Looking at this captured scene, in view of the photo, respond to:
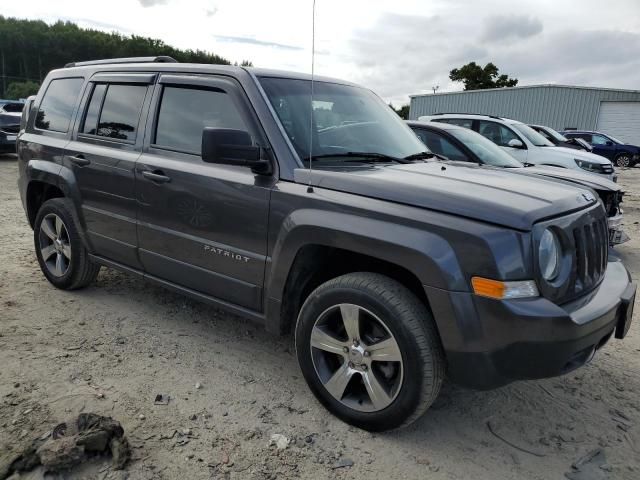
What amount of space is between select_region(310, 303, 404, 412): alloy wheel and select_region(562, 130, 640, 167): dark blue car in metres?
23.0

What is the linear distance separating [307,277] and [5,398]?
1824 mm

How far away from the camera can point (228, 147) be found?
2826 millimetres

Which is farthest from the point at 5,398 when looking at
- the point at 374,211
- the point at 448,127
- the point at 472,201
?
the point at 448,127

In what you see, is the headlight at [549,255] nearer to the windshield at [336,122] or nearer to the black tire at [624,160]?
the windshield at [336,122]

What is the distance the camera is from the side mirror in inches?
111

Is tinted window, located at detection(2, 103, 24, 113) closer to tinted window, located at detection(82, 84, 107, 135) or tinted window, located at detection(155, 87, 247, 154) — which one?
tinted window, located at detection(82, 84, 107, 135)

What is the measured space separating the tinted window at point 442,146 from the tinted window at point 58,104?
431 cm

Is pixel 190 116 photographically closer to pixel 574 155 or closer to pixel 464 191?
pixel 464 191

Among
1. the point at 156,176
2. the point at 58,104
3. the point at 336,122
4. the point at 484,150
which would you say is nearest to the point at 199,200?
the point at 156,176

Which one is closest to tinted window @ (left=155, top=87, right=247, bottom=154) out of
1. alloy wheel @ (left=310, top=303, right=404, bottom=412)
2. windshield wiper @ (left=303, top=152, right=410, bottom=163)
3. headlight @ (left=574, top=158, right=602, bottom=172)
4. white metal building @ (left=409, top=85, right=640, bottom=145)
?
windshield wiper @ (left=303, top=152, right=410, bottom=163)

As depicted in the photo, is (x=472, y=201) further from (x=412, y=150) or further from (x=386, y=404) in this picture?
(x=412, y=150)

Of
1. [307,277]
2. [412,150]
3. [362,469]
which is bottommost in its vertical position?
[362,469]

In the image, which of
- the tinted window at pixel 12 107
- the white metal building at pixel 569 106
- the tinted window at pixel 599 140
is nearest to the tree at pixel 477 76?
the white metal building at pixel 569 106

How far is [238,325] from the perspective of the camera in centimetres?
413
